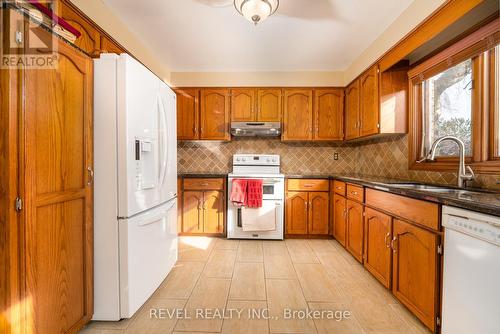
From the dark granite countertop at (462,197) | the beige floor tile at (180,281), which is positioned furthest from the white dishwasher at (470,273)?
the beige floor tile at (180,281)

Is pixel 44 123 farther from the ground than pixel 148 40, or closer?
closer

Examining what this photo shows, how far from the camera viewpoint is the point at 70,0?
163 cm

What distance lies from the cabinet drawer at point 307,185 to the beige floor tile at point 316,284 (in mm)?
1056

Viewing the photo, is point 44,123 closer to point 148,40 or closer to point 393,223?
point 148,40

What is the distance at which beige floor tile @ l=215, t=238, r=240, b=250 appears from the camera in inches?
113

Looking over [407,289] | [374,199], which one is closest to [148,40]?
[374,199]

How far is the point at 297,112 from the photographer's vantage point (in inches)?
133

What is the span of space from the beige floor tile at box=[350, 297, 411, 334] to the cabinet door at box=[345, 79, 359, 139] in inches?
75.8

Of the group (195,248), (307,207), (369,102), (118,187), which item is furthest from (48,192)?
(369,102)

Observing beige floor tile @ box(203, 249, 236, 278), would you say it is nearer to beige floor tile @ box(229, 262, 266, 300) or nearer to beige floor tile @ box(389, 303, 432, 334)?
beige floor tile @ box(229, 262, 266, 300)

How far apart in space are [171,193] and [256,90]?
6.68 feet

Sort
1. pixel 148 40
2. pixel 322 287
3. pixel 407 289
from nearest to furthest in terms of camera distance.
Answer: pixel 407 289, pixel 322 287, pixel 148 40

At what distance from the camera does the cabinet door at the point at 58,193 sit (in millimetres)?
1039

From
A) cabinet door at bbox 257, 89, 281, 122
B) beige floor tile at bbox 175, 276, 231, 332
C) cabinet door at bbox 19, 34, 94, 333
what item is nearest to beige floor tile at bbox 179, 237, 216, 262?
beige floor tile at bbox 175, 276, 231, 332
